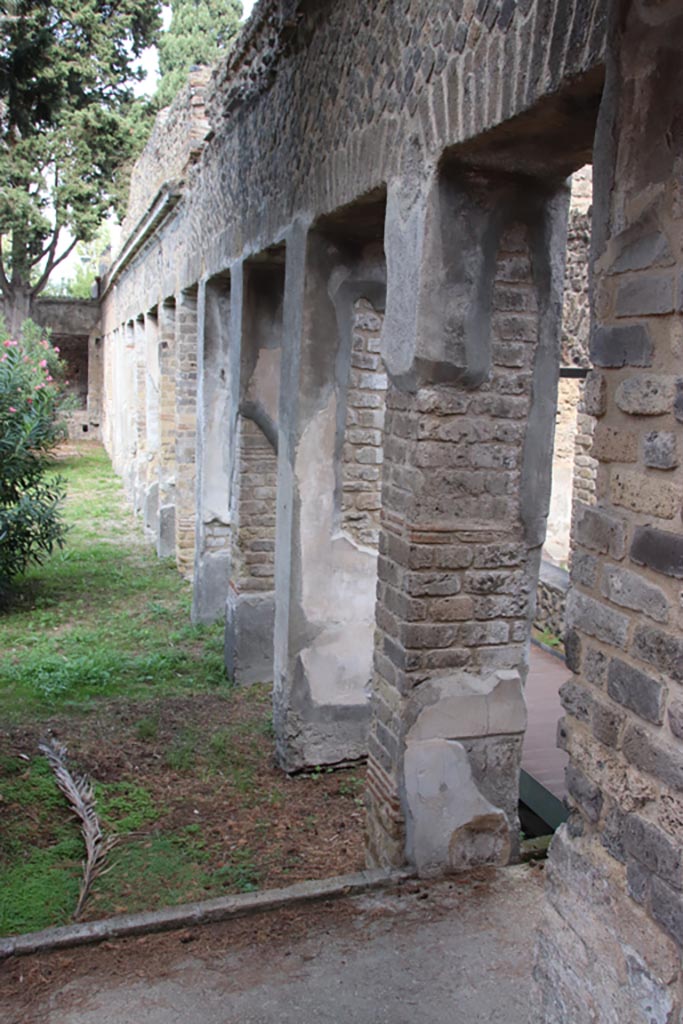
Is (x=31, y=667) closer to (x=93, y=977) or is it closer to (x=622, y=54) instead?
(x=93, y=977)

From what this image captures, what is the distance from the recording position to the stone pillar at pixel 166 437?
38.6 feet

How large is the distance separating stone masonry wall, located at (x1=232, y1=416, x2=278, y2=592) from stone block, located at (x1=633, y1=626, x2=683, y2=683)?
4.89 metres

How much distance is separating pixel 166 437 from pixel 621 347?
1006cm

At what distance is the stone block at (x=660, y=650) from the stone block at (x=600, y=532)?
0.72 feet

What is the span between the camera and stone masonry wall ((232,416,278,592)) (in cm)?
707

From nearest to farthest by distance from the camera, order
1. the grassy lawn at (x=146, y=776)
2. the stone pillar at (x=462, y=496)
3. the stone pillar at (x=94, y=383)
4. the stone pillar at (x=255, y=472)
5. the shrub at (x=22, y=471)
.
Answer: the stone pillar at (x=462, y=496) → the grassy lawn at (x=146, y=776) → the stone pillar at (x=255, y=472) → the shrub at (x=22, y=471) → the stone pillar at (x=94, y=383)

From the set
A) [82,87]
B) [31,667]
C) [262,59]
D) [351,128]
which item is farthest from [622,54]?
[82,87]

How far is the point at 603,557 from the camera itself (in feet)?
8.00

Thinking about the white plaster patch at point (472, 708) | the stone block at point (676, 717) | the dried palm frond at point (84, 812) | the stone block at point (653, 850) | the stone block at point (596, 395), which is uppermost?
the stone block at point (596, 395)

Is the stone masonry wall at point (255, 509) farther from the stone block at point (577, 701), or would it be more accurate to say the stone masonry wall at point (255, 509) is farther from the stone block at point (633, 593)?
the stone block at point (633, 593)

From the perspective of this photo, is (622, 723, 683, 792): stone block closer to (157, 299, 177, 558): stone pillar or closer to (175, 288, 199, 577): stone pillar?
(175, 288, 199, 577): stone pillar

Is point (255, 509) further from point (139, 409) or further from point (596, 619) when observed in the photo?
point (139, 409)

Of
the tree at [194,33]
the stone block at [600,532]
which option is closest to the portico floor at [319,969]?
the stone block at [600,532]

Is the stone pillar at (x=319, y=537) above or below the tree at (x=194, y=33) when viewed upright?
below
